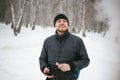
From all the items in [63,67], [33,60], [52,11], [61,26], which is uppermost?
[52,11]

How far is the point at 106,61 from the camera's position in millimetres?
3240

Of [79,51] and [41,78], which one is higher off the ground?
[79,51]

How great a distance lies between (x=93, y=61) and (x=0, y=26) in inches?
48.6

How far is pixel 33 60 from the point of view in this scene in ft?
9.93

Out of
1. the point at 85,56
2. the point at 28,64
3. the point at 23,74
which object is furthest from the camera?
the point at 28,64

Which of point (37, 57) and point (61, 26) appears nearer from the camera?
point (61, 26)

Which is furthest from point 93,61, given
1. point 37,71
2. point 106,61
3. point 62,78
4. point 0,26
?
point 62,78

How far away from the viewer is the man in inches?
65.6

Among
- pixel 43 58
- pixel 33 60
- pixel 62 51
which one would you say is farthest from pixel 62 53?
pixel 33 60

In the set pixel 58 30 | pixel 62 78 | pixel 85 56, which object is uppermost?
pixel 58 30

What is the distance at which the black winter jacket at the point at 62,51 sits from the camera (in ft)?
5.50

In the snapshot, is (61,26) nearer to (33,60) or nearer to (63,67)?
(63,67)

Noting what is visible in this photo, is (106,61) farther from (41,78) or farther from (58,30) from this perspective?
(58,30)

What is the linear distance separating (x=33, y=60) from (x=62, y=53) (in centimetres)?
138
